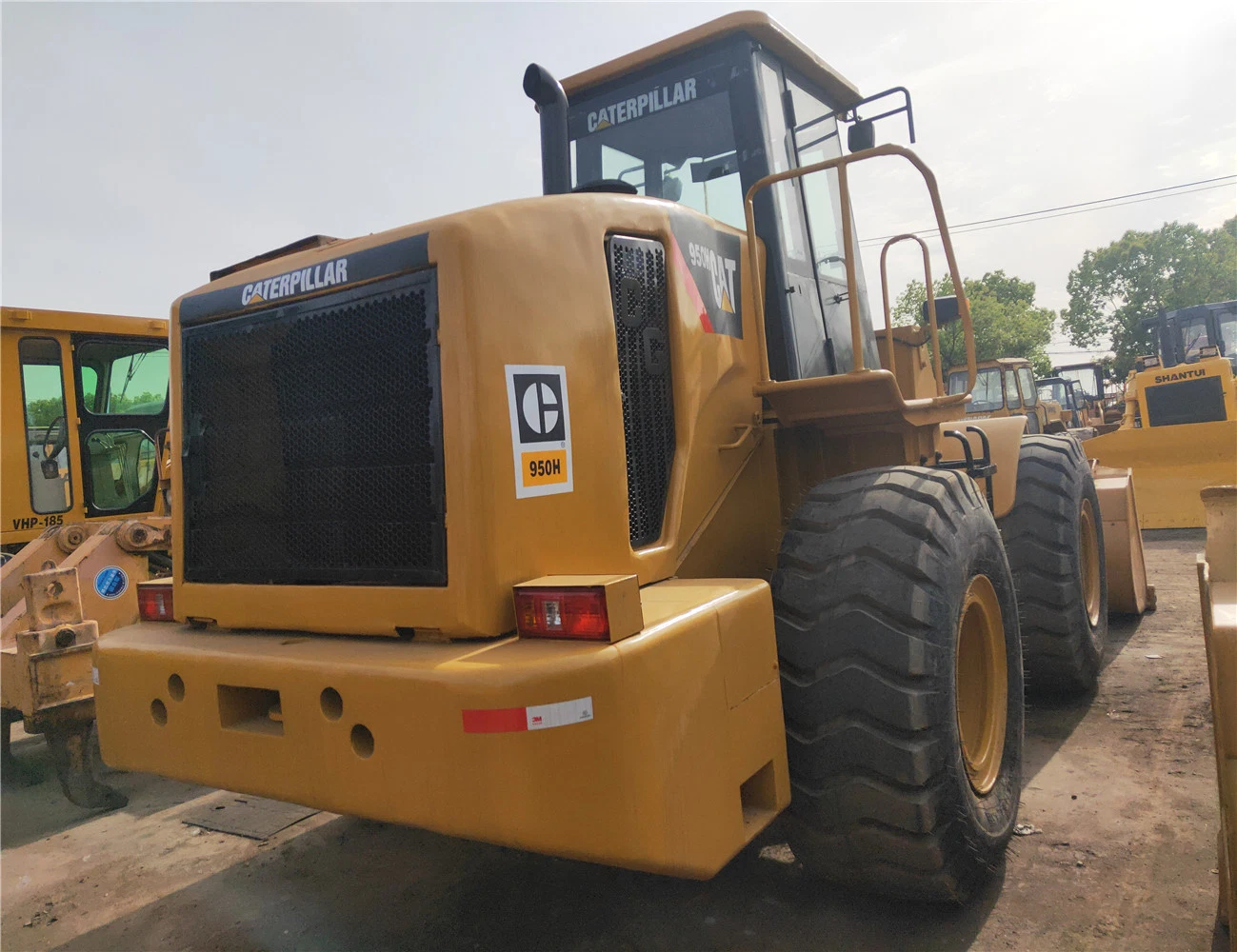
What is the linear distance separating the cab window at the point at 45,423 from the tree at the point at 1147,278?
4878 cm

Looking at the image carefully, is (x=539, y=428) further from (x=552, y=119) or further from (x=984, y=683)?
(x=984, y=683)

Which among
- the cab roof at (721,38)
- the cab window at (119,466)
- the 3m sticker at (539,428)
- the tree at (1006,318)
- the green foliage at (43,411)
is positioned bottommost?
the 3m sticker at (539,428)

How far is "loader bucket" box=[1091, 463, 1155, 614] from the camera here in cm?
596

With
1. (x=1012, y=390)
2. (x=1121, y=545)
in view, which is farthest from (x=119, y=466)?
(x=1012, y=390)

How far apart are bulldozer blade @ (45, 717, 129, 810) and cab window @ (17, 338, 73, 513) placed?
264cm

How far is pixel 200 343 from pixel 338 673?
131 cm

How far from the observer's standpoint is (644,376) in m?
2.77

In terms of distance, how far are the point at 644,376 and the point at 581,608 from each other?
93cm

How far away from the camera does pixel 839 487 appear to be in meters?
2.89

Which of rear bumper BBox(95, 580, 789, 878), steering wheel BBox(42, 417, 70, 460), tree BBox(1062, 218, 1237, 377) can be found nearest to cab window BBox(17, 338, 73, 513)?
steering wheel BBox(42, 417, 70, 460)

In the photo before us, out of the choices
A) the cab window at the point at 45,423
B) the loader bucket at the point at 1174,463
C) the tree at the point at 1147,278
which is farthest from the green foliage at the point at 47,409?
the tree at the point at 1147,278

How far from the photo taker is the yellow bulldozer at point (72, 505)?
14.4 feet

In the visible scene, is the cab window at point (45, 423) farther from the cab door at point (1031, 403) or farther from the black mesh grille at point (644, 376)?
the cab door at point (1031, 403)

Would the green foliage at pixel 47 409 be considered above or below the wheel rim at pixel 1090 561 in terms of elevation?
above
